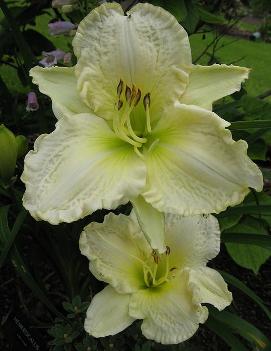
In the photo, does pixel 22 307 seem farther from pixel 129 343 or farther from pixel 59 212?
pixel 59 212

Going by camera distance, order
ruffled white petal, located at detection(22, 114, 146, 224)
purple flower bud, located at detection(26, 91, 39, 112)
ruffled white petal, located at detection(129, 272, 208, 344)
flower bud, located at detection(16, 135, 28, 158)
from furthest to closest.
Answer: purple flower bud, located at detection(26, 91, 39, 112)
flower bud, located at detection(16, 135, 28, 158)
ruffled white petal, located at detection(129, 272, 208, 344)
ruffled white petal, located at detection(22, 114, 146, 224)

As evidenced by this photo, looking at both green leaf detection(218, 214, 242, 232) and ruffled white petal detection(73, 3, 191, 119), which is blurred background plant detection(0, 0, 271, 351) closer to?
green leaf detection(218, 214, 242, 232)

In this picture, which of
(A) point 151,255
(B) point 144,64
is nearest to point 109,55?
(B) point 144,64

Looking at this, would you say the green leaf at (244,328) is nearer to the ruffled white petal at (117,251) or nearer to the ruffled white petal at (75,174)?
the ruffled white petal at (117,251)

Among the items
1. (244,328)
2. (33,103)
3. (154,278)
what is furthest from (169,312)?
(33,103)

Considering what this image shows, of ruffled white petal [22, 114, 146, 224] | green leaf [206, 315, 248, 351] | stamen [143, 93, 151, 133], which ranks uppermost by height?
stamen [143, 93, 151, 133]

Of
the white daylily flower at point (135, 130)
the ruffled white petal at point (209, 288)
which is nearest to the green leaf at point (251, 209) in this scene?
the ruffled white petal at point (209, 288)

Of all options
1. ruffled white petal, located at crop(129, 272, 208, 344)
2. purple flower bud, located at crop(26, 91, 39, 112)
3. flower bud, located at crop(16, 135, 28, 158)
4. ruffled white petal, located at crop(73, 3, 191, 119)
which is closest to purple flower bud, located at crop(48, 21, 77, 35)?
purple flower bud, located at crop(26, 91, 39, 112)

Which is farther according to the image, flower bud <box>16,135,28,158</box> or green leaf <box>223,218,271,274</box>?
green leaf <box>223,218,271,274</box>
